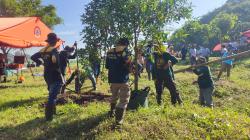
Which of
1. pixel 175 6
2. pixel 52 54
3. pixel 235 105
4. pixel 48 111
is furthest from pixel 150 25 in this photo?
pixel 235 105

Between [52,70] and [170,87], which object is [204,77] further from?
[52,70]

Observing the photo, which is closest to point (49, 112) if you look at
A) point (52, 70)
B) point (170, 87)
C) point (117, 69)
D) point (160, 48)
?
point (52, 70)

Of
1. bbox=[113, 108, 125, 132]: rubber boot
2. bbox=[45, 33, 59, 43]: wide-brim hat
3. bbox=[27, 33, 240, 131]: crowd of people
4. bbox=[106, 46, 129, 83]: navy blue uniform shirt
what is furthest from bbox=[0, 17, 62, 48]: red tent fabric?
bbox=[113, 108, 125, 132]: rubber boot

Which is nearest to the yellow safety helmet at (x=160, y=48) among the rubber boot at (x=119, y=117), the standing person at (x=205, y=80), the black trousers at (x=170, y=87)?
the black trousers at (x=170, y=87)

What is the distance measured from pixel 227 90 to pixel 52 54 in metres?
10.1

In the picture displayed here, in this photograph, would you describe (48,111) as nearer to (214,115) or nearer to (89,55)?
(89,55)

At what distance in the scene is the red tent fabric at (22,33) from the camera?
1577cm

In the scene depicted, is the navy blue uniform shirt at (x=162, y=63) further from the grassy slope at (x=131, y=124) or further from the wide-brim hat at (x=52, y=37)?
the wide-brim hat at (x=52, y=37)

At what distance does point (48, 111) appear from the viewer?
30.1 ft

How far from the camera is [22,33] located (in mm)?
16906

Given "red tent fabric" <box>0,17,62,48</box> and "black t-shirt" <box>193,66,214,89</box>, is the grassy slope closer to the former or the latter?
"black t-shirt" <box>193,66,214,89</box>

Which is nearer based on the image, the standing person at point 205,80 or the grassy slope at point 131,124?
the grassy slope at point 131,124

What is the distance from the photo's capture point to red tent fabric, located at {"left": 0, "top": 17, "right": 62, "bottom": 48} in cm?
1577

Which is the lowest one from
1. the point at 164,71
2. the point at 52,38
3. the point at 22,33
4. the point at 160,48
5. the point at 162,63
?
the point at 164,71
